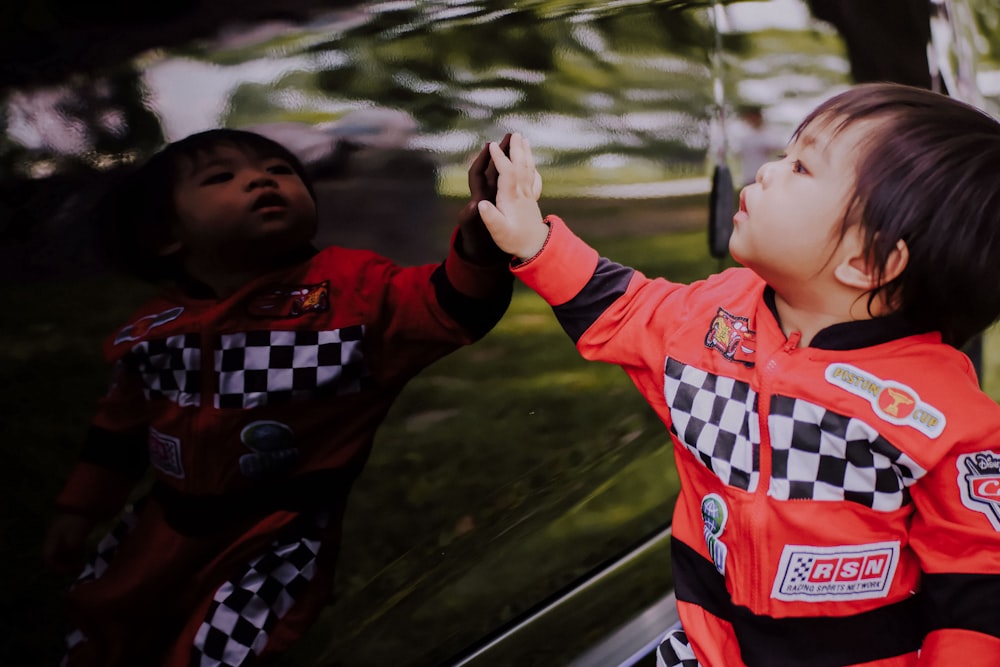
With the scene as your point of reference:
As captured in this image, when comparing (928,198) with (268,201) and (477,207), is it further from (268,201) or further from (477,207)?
(268,201)

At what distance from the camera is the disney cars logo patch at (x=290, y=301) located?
2.60 feet

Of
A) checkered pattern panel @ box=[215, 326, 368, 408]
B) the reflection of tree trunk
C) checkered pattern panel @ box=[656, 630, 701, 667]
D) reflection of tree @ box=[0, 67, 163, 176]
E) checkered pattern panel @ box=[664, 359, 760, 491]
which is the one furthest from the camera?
the reflection of tree trunk

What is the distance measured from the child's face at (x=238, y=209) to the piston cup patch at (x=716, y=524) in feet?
1.70

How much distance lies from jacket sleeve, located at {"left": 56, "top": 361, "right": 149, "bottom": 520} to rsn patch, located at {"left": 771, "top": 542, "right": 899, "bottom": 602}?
2.13 ft

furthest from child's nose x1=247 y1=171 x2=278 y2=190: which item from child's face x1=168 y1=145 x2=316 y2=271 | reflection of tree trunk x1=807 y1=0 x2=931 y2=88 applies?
reflection of tree trunk x1=807 y1=0 x2=931 y2=88

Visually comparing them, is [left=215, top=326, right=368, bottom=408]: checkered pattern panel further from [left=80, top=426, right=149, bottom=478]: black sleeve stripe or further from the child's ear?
the child's ear

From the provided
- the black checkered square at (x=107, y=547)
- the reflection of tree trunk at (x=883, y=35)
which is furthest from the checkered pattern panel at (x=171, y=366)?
the reflection of tree trunk at (x=883, y=35)

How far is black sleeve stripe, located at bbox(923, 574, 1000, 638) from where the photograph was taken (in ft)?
2.70

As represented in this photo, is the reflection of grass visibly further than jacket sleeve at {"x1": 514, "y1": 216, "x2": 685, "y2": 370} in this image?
No

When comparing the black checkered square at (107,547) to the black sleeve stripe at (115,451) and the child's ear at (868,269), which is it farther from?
the child's ear at (868,269)

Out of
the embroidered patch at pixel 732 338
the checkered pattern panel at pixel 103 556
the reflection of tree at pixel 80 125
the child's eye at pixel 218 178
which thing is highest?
the reflection of tree at pixel 80 125

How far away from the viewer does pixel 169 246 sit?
2.45 ft

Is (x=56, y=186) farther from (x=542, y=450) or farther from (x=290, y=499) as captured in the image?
(x=542, y=450)

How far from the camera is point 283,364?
2.64 ft
